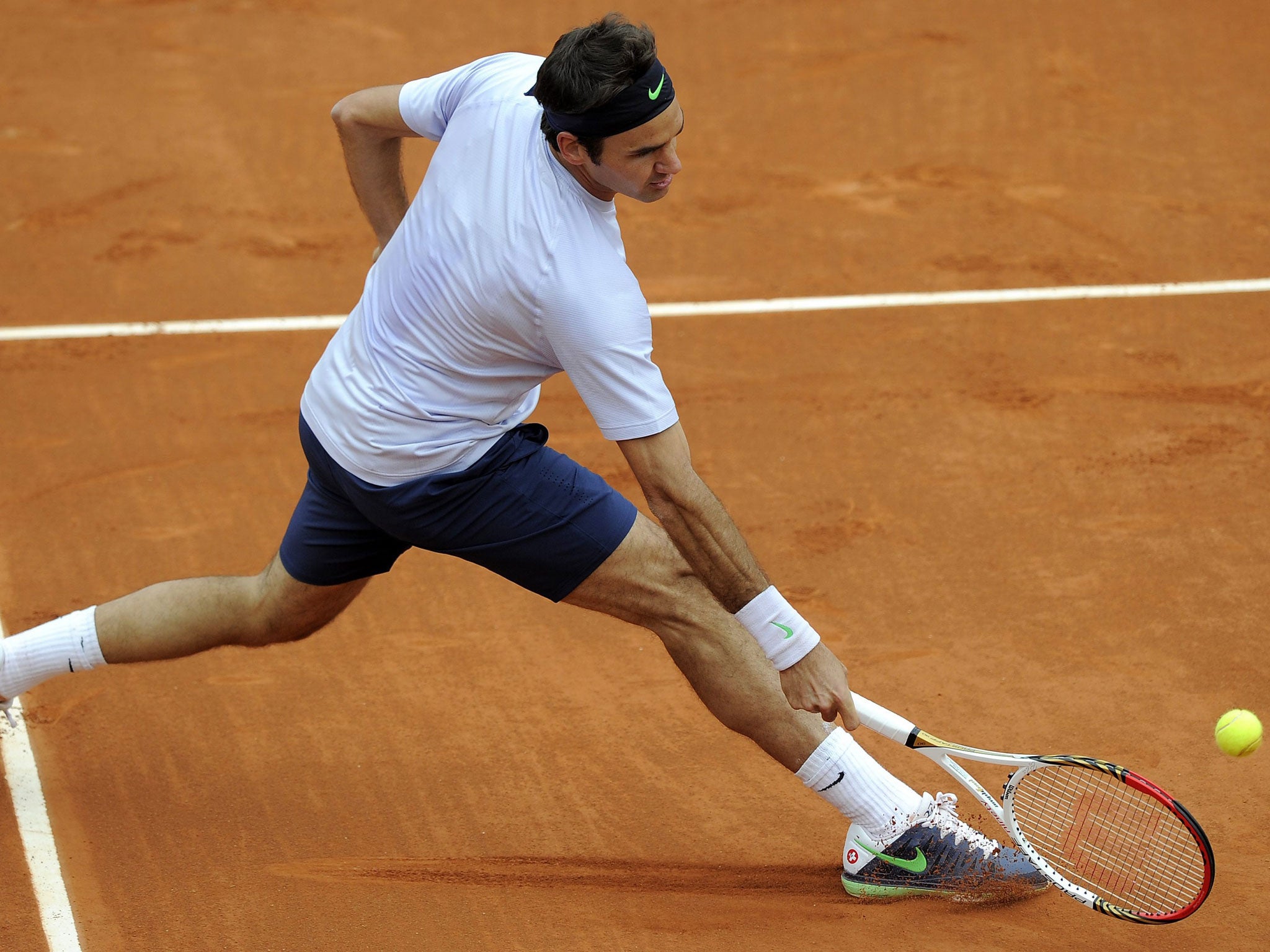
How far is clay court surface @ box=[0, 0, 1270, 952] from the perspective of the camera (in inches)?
141

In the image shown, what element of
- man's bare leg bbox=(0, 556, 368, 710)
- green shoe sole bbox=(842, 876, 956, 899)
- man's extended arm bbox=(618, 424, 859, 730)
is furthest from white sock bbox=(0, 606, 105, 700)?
green shoe sole bbox=(842, 876, 956, 899)

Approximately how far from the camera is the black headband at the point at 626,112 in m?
2.81

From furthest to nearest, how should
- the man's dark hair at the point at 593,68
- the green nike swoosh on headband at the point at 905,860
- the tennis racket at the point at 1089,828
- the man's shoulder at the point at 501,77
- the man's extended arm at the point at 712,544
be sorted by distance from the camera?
1. the green nike swoosh on headband at the point at 905,860
2. the tennis racket at the point at 1089,828
3. the man's shoulder at the point at 501,77
4. the man's extended arm at the point at 712,544
5. the man's dark hair at the point at 593,68

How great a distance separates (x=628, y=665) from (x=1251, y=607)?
190cm

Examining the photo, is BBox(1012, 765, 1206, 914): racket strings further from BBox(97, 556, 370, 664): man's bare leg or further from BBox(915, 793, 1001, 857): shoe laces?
BBox(97, 556, 370, 664): man's bare leg

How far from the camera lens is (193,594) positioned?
3645 millimetres

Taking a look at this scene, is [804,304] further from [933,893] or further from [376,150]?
[933,893]

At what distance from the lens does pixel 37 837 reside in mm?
3664

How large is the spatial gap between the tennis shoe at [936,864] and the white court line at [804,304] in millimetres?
3172

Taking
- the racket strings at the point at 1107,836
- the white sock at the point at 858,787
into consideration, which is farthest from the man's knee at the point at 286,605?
the racket strings at the point at 1107,836

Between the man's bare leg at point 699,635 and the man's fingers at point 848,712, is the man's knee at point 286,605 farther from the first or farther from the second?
the man's fingers at point 848,712

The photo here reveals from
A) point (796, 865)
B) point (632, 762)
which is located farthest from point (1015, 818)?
point (632, 762)

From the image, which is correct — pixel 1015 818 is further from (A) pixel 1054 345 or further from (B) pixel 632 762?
(A) pixel 1054 345

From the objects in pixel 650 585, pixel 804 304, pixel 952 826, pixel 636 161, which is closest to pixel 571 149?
pixel 636 161
